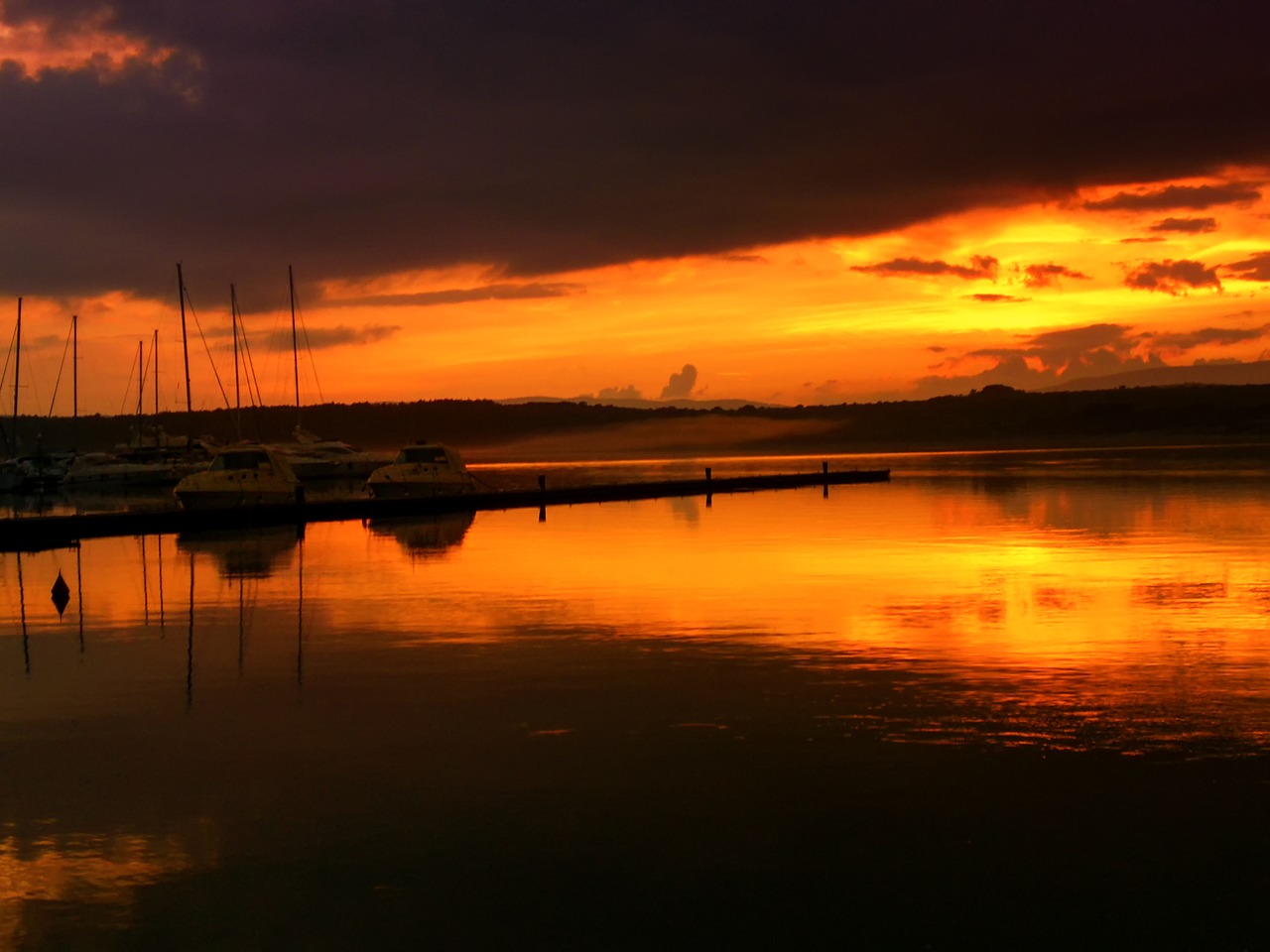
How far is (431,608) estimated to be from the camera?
20.7 metres

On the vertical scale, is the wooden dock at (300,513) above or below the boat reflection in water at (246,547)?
above

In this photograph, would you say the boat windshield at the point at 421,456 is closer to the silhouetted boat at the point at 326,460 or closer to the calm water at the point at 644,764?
the silhouetted boat at the point at 326,460

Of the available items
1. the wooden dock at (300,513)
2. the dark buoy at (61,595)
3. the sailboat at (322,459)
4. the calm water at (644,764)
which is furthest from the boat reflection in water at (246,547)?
the sailboat at (322,459)

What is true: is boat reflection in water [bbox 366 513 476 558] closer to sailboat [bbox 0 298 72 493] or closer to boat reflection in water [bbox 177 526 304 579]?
boat reflection in water [bbox 177 526 304 579]

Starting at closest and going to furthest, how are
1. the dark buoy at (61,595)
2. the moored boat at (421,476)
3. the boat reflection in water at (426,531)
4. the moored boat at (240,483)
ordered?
the dark buoy at (61,595)
the boat reflection in water at (426,531)
the moored boat at (240,483)
the moored boat at (421,476)

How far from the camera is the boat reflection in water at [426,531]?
31609mm

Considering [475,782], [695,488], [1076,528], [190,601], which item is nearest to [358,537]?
[190,601]

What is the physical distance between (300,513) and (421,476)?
38.7 ft

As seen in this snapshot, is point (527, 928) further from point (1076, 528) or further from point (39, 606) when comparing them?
point (1076, 528)

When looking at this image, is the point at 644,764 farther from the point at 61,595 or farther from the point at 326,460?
the point at 326,460

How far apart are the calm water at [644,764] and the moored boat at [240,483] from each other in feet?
72.3

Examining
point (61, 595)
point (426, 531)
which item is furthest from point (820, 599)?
point (426, 531)

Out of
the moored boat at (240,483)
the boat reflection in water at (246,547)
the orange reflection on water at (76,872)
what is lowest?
the boat reflection in water at (246,547)

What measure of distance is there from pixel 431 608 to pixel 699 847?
12214 mm
